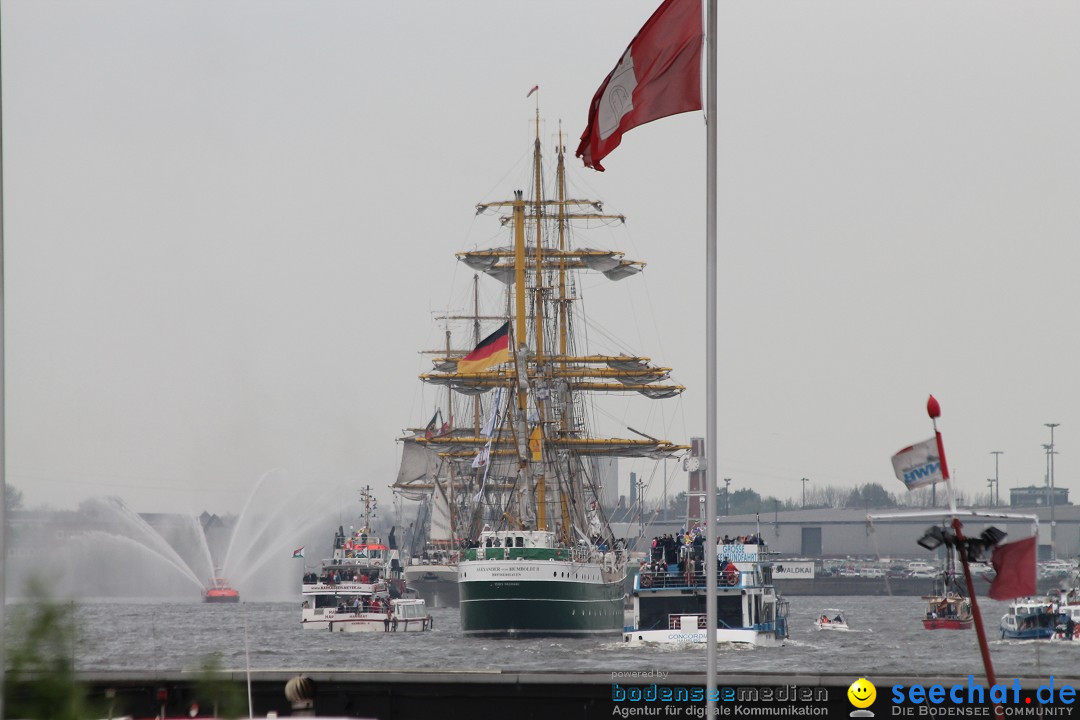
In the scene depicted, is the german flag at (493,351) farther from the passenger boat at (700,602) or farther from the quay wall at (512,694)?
the quay wall at (512,694)

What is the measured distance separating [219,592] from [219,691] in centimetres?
11327

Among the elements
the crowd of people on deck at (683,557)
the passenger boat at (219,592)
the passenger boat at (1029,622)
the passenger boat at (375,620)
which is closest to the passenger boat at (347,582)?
A: the passenger boat at (375,620)

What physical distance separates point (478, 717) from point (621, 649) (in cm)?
4836

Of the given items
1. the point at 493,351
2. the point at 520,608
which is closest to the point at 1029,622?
the point at 520,608

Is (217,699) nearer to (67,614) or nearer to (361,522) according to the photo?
(67,614)

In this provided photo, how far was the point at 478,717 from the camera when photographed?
16875 millimetres

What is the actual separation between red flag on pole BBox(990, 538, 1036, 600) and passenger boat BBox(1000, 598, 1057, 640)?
62.1 meters

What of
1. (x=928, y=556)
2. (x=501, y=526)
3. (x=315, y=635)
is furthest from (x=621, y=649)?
(x=928, y=556)

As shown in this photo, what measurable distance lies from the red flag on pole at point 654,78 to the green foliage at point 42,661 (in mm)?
6850

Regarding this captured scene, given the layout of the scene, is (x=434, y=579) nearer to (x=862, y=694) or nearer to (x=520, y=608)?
(x=520, y=608)

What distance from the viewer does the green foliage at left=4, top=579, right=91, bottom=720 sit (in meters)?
14.1

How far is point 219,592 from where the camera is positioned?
407 feet

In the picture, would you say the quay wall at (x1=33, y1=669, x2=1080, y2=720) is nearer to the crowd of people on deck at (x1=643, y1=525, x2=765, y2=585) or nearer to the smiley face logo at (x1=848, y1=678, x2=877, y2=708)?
the smiley face logo at (x1=848, y1=678, x2=877, y2=708)

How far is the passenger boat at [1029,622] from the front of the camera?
237ft
